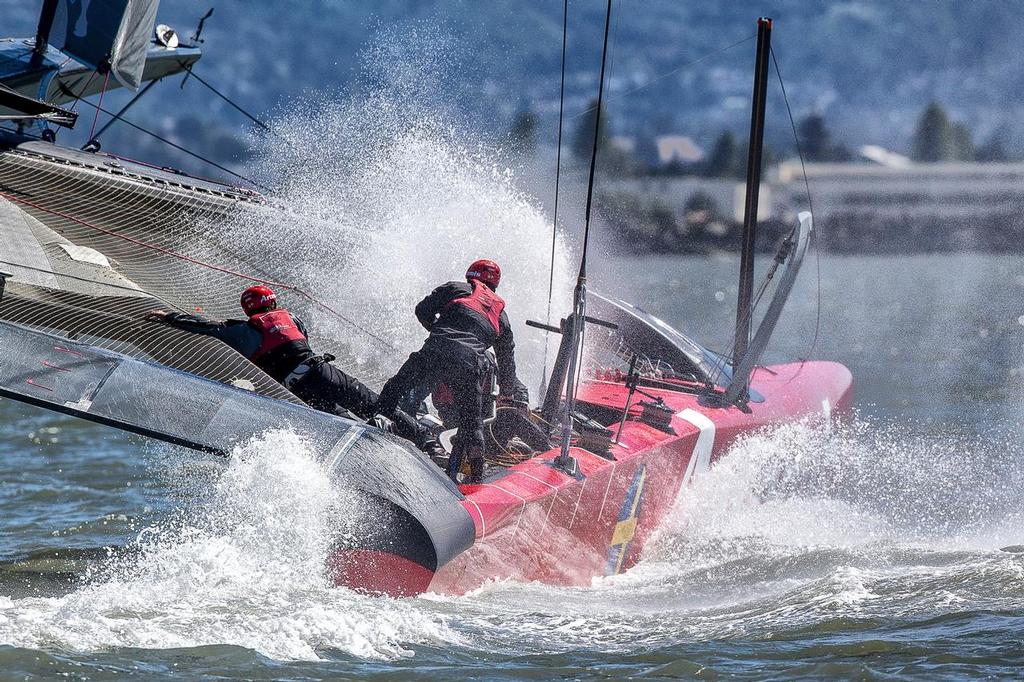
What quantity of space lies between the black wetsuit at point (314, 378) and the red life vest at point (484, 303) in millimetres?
589

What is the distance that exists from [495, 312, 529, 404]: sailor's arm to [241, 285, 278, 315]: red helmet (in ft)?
3.56

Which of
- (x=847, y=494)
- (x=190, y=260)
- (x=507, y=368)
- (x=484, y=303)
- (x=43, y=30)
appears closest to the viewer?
(x=484, y=303)

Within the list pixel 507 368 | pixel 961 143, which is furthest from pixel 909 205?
pixel 507 368

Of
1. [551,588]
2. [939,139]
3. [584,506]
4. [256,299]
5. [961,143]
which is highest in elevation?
[939,139]

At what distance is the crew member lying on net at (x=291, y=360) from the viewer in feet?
19.0

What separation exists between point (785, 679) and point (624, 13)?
379 feet

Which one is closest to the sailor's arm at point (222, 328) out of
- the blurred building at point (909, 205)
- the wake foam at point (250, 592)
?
the wake foam at point (250, 592)

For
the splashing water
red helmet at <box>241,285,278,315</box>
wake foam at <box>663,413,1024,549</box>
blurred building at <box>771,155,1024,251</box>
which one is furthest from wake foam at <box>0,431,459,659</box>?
blurred building at <box>771,155,1024,251</box>

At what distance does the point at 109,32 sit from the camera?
26.3 feet

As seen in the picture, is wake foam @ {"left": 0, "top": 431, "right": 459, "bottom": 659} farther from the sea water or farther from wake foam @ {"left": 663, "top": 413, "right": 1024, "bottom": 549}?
wake foam @ {"left": 663, "top": 413, "right": 1024, "bottom": 549}

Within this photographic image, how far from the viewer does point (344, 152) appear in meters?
10.0

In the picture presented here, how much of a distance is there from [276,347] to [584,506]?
1.56 metres

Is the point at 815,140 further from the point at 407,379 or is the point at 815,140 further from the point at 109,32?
the point at 407,379

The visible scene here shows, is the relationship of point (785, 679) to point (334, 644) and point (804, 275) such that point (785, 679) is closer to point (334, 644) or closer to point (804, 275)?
point (334, 644)
